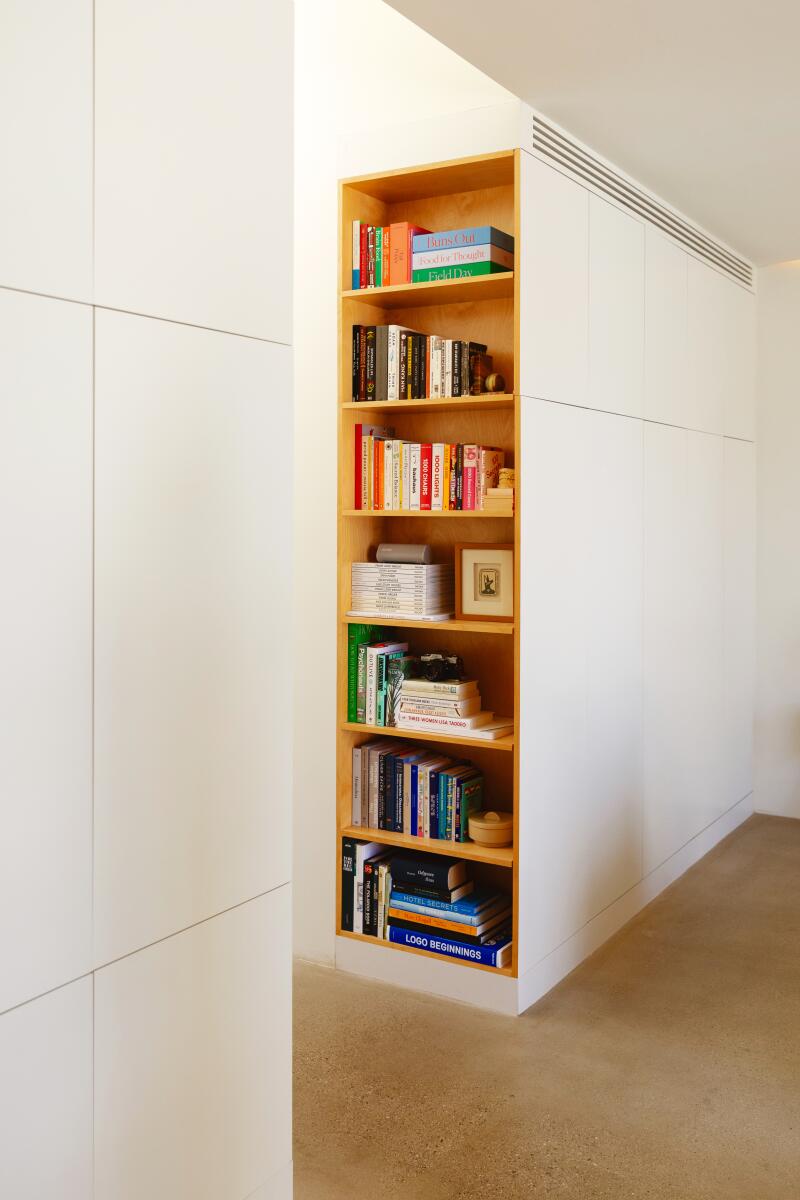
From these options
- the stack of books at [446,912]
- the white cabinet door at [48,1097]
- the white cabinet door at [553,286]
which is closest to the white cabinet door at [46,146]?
the white cabinet door at [48,1097]

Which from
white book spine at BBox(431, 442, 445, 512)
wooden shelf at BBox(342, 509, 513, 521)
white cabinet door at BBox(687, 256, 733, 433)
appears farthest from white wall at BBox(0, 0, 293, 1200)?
white cabinet door at BBox(687, 256, 733, 433)

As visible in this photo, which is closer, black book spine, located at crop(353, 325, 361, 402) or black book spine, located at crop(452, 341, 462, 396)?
black book spine, located at crop(452, 341, 462, 396)

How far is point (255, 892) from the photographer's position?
195cm

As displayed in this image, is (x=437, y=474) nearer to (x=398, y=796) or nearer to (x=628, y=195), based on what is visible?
(x=398, y=796)

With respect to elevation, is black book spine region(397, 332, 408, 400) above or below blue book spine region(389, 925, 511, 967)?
above

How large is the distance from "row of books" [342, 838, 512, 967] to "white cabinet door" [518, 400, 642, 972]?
0.50 ft

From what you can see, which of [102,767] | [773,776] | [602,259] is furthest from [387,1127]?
[773,776]

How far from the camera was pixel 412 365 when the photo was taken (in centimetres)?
347

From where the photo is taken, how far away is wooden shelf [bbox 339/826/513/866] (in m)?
3.33

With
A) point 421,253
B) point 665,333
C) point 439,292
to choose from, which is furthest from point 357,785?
point 665,333

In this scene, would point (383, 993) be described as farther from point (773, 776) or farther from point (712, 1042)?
point (773, 776)

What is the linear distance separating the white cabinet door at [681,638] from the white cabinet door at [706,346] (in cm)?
12

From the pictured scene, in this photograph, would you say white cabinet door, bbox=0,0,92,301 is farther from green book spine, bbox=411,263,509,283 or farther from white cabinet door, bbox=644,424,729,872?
white cabinet door, bbox=644,424,729,872

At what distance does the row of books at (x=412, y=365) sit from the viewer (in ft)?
11.2
